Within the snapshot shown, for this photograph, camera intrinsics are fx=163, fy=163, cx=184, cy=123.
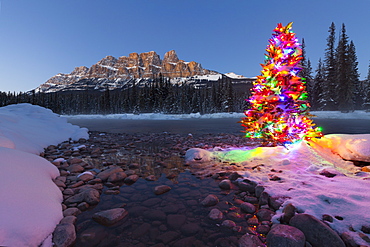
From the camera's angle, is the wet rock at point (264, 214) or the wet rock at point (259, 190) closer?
the wet rock at point (264, 214)

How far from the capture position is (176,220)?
2691mm

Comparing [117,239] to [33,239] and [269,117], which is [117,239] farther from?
[269,117]

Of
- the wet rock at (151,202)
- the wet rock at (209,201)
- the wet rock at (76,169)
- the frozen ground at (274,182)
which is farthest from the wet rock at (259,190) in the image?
the wet rock at (76,169)

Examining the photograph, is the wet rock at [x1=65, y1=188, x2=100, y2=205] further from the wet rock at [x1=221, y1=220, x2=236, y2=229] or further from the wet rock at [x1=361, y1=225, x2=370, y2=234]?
the wet rock at [x1=361, y1=225, x2=370, y2=234]

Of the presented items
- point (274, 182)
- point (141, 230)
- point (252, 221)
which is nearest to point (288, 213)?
point (252, 221)

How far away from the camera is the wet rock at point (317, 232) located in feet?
6.49

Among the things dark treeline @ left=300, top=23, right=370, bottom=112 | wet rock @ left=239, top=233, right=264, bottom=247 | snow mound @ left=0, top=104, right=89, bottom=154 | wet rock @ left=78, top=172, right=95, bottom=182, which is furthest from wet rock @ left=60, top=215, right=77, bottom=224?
dark treeline @ left=300, top=23, right=370, bottom=112

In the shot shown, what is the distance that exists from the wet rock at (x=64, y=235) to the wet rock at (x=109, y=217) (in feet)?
1.26

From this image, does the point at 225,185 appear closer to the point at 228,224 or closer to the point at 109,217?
the point at 228,224

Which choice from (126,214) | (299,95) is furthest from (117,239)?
(299,95)

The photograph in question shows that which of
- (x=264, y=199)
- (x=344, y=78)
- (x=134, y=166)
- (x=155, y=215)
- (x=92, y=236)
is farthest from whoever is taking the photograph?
(x=344, y=78)

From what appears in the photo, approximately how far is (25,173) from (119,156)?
152 inches

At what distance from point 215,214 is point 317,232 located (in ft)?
4.52

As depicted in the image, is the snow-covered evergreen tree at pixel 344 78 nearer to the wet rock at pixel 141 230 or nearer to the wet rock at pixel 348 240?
the wet rock at pixel 348 240
